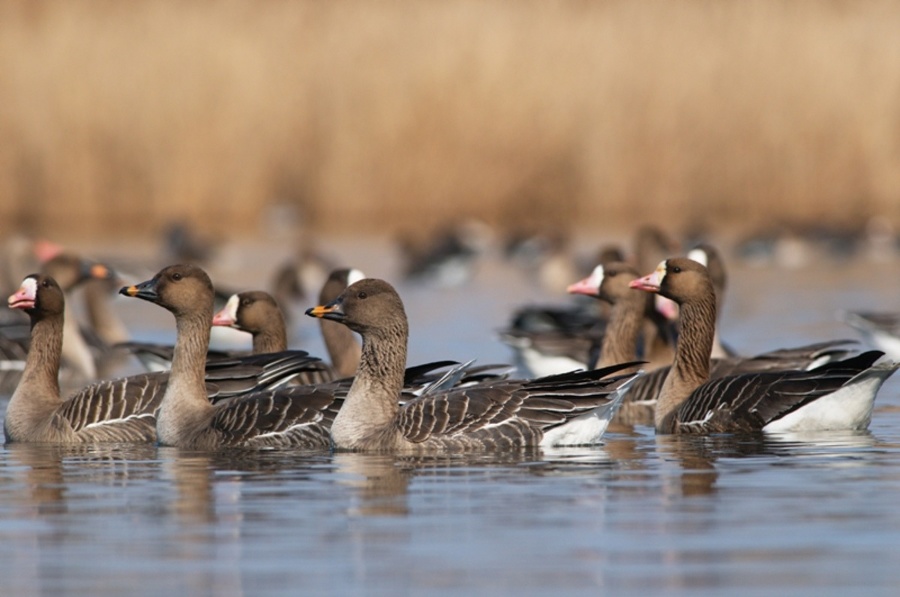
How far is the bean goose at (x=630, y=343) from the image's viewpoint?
504 inches

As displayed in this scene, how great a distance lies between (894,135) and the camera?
2875 cm

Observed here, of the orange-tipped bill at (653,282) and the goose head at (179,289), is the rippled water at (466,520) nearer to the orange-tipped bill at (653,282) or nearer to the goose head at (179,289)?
the goose head at (179,289)

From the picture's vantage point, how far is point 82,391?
1142 cm

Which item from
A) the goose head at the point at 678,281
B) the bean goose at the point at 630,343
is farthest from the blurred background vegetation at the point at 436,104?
the goose head at the point at 678,281

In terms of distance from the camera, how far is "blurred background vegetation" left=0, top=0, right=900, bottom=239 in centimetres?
2800

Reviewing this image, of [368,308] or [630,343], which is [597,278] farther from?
[368,308]

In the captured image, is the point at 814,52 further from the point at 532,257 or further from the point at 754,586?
the point at 754,586

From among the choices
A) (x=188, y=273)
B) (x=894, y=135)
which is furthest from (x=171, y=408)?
(x=894, y=135)

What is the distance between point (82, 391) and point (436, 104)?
17474 millimetres

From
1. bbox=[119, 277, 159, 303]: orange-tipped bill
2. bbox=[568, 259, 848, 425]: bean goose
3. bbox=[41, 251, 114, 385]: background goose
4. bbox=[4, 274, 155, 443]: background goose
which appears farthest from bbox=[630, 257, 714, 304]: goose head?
bbox=[41, 251, 114, 385]: background goose

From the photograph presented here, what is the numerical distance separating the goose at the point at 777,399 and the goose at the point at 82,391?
8.01 feet

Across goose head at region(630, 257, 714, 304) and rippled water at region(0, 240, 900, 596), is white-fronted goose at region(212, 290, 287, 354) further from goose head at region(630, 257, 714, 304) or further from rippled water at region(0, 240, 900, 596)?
goose head at region(630, 257, 714, 304)

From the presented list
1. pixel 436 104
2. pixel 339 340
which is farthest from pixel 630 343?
pixel 436 104

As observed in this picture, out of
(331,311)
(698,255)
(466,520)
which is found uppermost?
(698,255)
